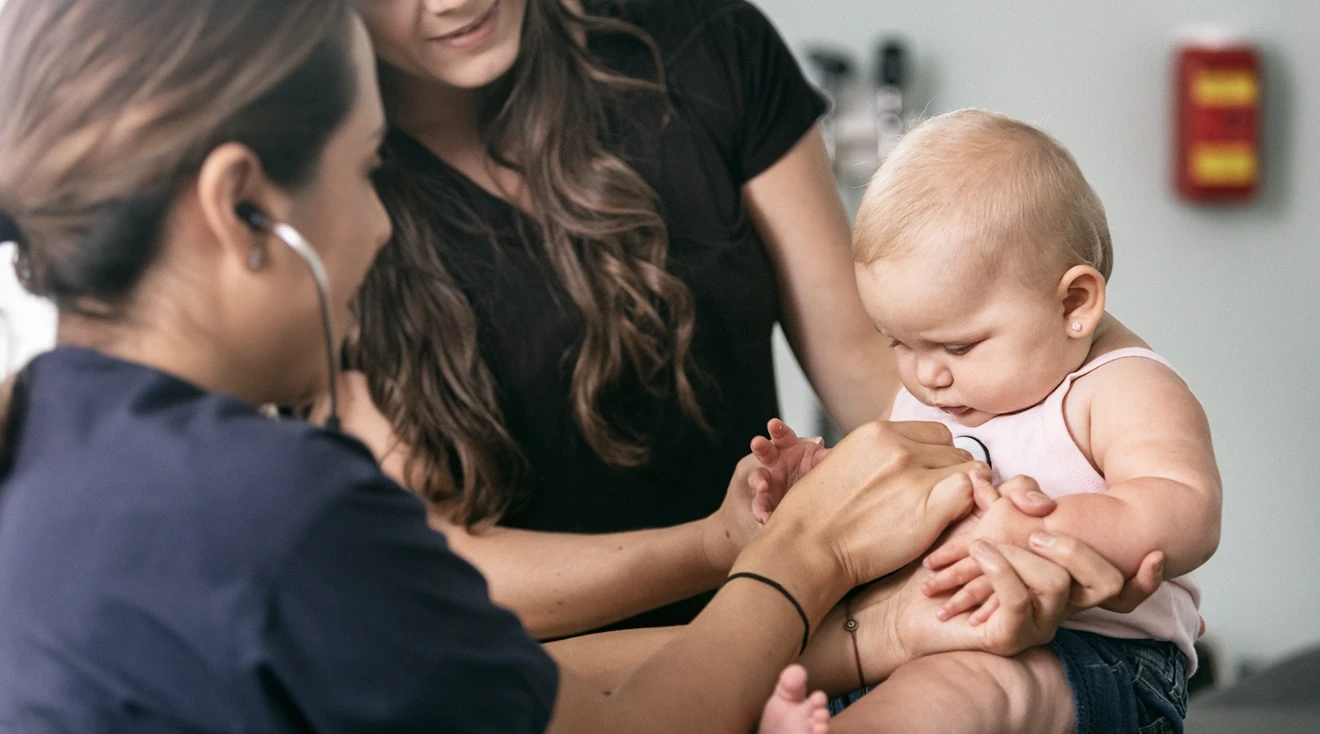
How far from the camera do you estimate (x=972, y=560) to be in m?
0.98

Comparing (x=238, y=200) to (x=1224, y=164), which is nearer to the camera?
(x=238, y=200)

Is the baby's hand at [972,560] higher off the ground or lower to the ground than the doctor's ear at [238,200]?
lower

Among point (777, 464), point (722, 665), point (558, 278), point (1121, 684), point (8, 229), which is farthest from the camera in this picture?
point (558, 278)

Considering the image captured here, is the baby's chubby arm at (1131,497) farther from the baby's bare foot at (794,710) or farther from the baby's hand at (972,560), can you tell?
the baby's bare foot at (794,710)

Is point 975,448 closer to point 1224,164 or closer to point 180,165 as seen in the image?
point 180,165

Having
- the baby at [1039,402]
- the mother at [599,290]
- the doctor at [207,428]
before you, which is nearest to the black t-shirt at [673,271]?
the mother at [599,290]

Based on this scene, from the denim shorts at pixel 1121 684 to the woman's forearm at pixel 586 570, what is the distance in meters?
0.23

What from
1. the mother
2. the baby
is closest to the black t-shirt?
the mother

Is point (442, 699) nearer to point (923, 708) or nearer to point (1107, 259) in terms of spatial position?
point (923, 708)

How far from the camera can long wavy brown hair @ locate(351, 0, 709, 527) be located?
4.19 ft

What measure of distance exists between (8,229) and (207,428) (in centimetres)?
21

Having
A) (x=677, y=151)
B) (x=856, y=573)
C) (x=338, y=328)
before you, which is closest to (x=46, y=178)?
(x=338, y=328)

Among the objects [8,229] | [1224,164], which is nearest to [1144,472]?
[8,229]

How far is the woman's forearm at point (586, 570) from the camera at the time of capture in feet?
4.08
